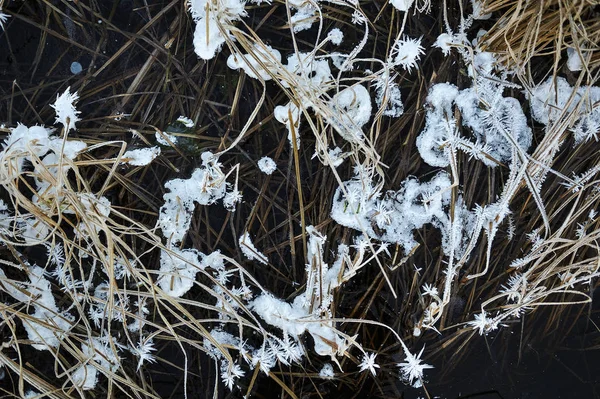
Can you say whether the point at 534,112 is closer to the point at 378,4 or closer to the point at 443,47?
the point at 443,47

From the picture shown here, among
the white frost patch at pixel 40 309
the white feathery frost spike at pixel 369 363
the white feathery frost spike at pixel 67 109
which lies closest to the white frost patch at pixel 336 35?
the white feathery frost spike at pixel 67 109

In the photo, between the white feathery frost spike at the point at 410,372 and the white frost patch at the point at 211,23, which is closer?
the white frost patch at the point at 211,23

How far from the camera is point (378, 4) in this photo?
3.24 feet

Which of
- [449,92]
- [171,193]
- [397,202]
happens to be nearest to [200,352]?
[171,193]

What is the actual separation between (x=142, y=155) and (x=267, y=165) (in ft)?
0.80

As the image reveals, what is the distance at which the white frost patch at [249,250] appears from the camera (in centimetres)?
99

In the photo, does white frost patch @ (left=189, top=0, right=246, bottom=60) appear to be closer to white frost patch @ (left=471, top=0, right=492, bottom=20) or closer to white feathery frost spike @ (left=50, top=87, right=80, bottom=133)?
white feathery frost spike @ (left=50, top=87, right=80, bottom=133)

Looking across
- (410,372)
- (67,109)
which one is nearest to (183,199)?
(67,109)

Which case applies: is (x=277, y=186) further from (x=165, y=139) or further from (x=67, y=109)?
(x=67, y=109)

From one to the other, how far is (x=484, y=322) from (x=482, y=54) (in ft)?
1.71

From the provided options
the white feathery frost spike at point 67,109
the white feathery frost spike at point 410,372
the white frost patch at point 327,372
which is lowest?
the white feathery frost spike at point 410,372

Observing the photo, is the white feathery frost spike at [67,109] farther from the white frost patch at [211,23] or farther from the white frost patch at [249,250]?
the white frost patch at [249,250]

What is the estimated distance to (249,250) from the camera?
3.27ft

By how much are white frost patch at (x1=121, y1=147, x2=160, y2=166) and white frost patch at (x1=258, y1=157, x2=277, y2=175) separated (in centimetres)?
20
